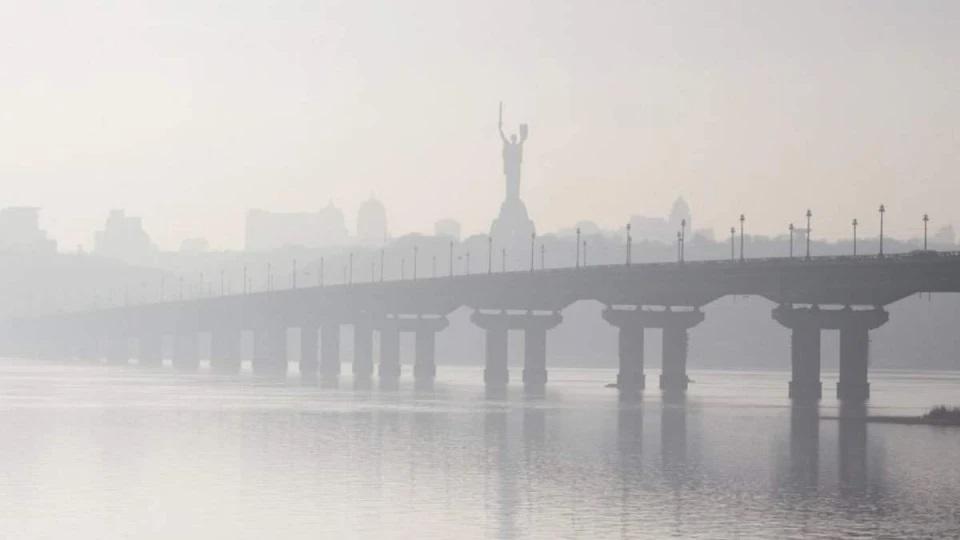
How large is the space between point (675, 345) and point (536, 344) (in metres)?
31.8

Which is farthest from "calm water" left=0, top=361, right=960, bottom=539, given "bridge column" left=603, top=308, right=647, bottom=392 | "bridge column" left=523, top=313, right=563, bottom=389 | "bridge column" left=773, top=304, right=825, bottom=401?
"bridge column" left=523, top=313, right=563, bottom=389

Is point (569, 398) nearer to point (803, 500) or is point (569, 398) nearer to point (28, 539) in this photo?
point (803, 500)

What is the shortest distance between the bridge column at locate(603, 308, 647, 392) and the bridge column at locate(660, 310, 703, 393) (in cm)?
298

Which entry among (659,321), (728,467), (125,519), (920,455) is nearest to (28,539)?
(125,519)

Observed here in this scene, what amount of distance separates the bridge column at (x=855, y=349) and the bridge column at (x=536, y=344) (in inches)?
1984

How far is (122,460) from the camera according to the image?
75.5 metres

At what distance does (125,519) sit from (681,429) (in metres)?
54.4

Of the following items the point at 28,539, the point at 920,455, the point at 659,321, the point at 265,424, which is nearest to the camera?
the point at 28,539

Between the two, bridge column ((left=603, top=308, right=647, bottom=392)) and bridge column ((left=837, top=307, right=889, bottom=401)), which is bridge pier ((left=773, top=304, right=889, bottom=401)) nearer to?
bridge column ((left=837, top=307, right=889, bottom=401))

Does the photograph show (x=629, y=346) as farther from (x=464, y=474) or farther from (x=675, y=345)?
(x=464, y=474)

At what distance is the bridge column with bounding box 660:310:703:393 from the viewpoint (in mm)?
167500

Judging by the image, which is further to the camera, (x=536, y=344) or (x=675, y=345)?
(x=536, y=344)

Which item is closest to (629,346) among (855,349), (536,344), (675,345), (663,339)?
(663,339)

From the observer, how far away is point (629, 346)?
173250 mm
